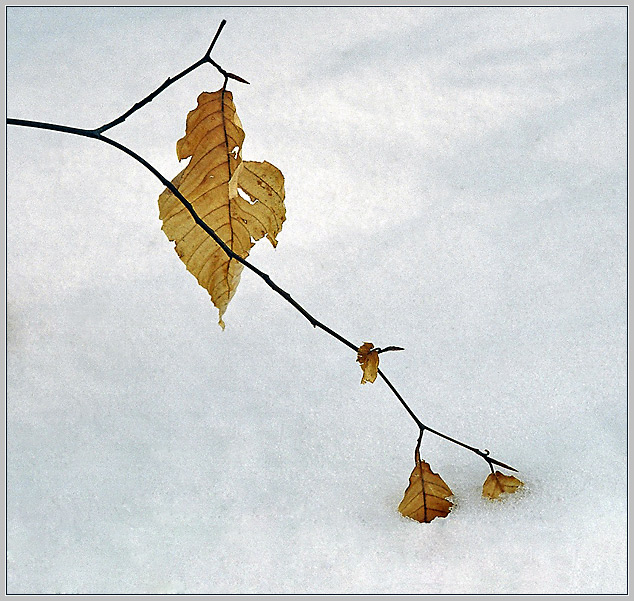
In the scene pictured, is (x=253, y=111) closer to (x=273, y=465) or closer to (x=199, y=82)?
(x=199, y=82)

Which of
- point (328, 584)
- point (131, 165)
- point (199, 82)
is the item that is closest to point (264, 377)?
point (328, 584)

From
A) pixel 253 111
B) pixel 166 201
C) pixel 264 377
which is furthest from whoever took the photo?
pixel 253 111

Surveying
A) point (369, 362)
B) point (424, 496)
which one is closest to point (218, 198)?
point (369, 362)

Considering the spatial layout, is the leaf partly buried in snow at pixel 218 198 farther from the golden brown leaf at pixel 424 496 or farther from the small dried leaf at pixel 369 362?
the golden brown leaf at pixel 424 496

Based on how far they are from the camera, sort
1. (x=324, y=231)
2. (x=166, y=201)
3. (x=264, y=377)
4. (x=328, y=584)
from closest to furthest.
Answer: (x=166, y=201) → (x=328, y=584) → (x=264, y=377) → (x=324, y=231)

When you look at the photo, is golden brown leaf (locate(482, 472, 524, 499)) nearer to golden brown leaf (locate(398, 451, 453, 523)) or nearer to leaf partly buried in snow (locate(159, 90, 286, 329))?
golden brown leaf (locate(398, 451, 453, 523))

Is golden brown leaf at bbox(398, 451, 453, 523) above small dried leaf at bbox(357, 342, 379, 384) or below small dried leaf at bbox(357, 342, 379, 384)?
below

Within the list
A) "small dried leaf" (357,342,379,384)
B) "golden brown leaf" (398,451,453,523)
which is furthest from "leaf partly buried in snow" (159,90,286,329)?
"golden brown leaf" (398,451,453,523)
